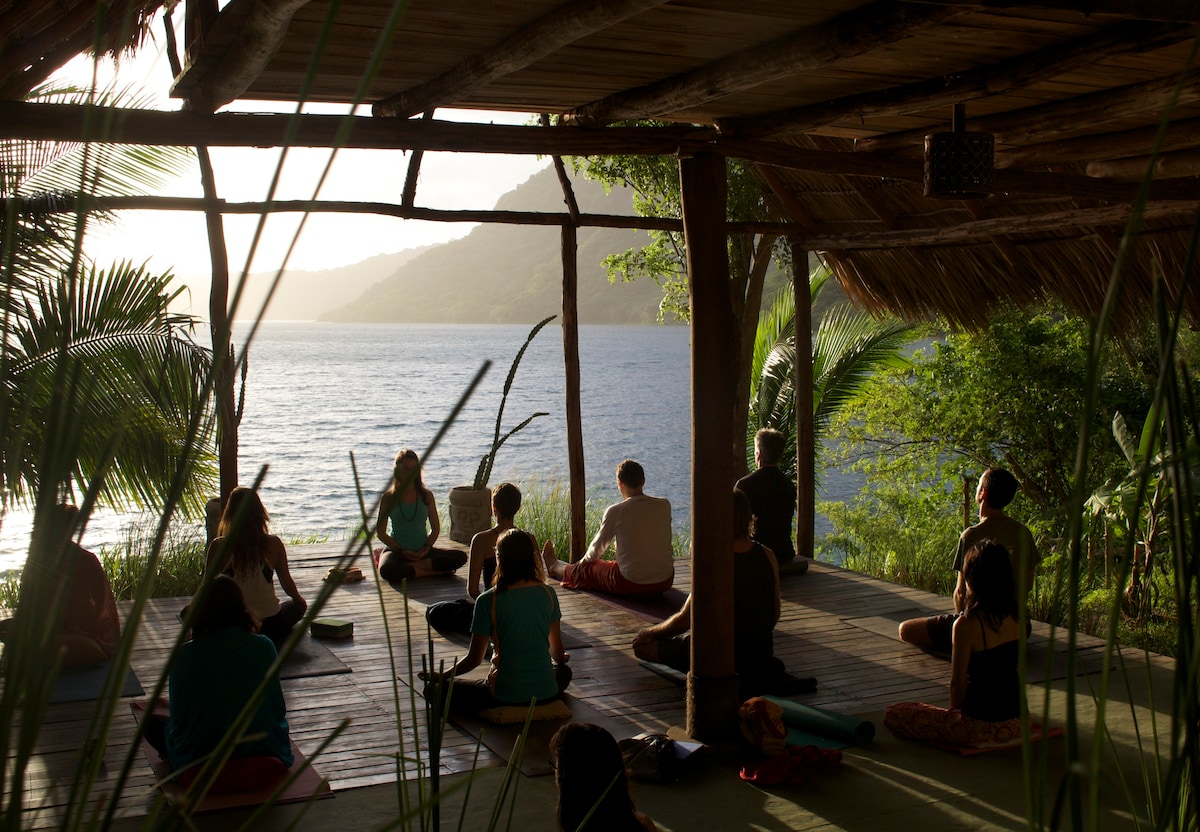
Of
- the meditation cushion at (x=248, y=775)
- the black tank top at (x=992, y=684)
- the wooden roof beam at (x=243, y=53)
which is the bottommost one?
the meditation cushion at (x=248, y=775)

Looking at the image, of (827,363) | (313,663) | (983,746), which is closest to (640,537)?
(313,663)

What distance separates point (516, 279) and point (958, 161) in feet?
355

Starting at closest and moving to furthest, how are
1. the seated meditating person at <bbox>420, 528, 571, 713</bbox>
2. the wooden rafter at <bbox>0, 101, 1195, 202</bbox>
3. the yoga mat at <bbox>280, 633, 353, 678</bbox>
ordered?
1. the wooden rafter at <bbox>0, 101, 1195, 202</bbox>
2. the seated meditating person at <bbox>420, 528, 571, 713</bbox>
3. the yoga mat at <bbox>280, 633, 353, 678</bbox>

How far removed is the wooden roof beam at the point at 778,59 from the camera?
299 centimetres

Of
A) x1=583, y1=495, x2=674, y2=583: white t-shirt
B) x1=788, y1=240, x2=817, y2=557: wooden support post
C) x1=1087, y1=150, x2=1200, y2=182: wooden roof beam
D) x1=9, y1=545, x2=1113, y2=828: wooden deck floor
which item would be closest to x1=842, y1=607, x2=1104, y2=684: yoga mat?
x1=9, y1=545, x2=1113, y2=828: wooden deck floor

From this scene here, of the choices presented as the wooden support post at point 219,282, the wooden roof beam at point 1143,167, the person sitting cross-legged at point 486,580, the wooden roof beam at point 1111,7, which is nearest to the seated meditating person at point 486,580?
the person sitting cross-legged at point 486,580

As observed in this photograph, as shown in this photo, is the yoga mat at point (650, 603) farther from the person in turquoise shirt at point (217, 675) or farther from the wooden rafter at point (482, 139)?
the person in turquoise shirt at point (217, 675)

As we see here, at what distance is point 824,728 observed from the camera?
4.25 metres

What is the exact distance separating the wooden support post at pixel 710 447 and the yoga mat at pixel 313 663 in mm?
1762

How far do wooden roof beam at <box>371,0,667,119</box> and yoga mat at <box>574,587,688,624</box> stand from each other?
124 inches

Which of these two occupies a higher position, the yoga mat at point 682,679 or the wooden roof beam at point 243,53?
the wooden roof beam at point 243,53

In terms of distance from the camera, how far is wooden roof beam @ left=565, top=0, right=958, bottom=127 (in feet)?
9.82

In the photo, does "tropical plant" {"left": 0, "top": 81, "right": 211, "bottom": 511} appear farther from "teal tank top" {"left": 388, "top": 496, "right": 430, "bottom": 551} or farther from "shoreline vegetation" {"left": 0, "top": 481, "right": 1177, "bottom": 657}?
"teal tank top" {"left": 388, "top": 496, "right": 430, "bottom": 551}

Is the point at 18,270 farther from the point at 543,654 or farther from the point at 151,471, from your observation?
the point at 543,654
